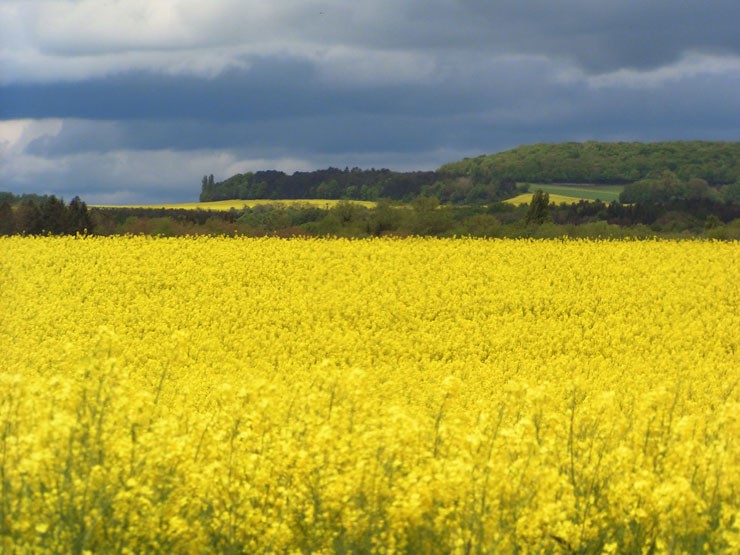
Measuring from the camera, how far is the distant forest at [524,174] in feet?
289

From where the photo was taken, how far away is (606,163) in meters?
111

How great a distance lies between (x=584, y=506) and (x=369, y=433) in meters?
1.98

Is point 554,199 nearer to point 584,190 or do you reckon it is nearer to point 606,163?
point 584,190

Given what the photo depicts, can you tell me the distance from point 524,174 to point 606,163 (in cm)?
927

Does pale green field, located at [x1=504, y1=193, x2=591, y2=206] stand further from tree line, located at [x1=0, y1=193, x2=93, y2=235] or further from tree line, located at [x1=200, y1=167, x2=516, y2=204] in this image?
tree line, located at [x1=0, y1=193, x2=93, y2=235]

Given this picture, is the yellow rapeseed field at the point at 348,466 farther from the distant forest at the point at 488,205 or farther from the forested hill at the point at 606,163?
the forested hill at the point at 606,163

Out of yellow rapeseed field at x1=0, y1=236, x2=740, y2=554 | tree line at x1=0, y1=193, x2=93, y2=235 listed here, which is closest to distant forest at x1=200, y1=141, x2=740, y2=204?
tree line at x1=0, y1=193, x2=93, y2=235

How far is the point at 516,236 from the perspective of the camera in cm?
3800

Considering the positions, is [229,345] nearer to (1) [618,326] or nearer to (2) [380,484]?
(1) [618,326]

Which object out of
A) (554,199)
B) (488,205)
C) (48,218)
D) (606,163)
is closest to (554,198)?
(554,199)

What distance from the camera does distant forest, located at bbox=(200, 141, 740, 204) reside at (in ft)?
289

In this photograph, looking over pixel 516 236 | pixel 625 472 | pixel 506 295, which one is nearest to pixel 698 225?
pixel 516 236

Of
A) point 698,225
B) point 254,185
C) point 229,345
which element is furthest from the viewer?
point 254,185

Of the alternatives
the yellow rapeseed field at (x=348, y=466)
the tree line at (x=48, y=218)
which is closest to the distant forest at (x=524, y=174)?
the tree line at (x=48, y=218)
